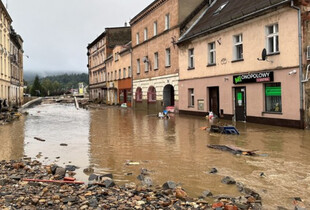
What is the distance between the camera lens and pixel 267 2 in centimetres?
1612

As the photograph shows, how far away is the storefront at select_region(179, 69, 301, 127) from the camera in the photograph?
14828 millimetres

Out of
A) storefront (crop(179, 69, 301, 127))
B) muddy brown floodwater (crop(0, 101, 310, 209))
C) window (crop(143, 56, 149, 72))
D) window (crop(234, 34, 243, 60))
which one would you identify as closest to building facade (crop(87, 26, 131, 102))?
window (crop(143, 56, 149, 72))

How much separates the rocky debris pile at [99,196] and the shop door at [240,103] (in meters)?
13.0

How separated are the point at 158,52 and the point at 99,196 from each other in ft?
84.0

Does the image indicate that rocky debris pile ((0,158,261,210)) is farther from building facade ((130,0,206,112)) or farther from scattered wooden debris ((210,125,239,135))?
building facade ((130,0,206,112))

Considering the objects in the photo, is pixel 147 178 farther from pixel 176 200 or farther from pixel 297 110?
pixel 297 110

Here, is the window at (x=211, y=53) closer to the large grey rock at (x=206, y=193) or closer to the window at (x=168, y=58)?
the window at (x=168, y=58)

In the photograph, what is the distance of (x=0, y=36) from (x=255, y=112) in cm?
2983

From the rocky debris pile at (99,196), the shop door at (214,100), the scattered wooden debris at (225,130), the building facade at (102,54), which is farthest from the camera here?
the building facade at (102,54)

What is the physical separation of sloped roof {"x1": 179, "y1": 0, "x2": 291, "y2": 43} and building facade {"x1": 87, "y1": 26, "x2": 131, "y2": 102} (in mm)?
27228

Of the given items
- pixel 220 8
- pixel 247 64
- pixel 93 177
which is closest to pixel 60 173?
pixel 93 177

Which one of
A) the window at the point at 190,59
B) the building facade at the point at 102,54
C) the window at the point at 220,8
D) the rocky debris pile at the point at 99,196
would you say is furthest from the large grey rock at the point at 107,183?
the building facade at the point at 102,54

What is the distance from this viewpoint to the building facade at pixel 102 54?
167ft

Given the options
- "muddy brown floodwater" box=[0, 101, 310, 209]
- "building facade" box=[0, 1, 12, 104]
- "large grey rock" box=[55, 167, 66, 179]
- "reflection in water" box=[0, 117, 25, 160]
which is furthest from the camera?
"building facade" box=[0, 1, 12, 104]
